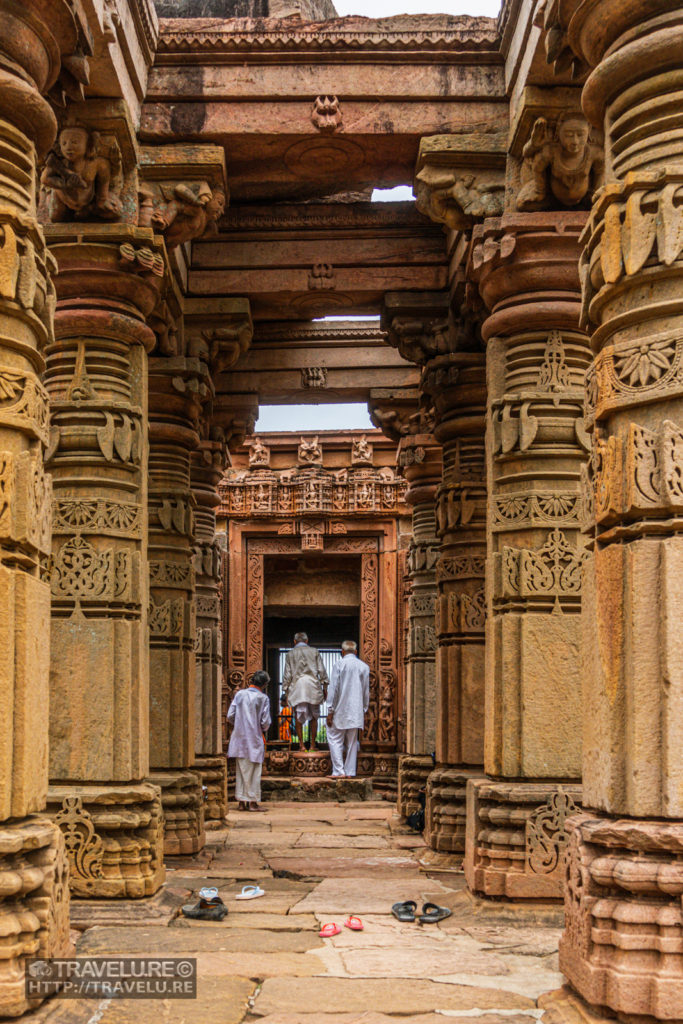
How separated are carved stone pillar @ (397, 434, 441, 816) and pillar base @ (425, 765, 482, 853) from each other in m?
2.79

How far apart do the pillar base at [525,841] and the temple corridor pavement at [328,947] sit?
112mm

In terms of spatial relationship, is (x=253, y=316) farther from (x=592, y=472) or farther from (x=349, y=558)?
(x=349, y=558)

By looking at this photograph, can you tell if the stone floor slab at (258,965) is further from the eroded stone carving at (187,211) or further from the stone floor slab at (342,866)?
the eroded stone carving at (187,211)

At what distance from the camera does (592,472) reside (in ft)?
14.5

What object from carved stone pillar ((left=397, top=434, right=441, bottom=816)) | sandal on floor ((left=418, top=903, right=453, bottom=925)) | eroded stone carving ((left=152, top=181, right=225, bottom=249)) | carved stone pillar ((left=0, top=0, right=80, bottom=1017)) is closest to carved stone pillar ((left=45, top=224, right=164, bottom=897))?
eroded stone carving ((left=152, top=181, right=225, bottom=249))

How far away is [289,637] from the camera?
2094 centimetres

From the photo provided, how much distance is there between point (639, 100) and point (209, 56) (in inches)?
155

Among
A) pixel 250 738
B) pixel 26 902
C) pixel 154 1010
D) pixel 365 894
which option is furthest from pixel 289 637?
pixel 26 902

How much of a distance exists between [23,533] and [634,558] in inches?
85.4

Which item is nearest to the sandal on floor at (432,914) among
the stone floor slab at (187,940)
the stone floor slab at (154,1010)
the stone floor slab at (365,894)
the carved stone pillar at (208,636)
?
the stone floor slab at (365,894)

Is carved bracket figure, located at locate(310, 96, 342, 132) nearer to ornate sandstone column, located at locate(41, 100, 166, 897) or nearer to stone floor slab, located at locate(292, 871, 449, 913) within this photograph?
ornate sandstone column, located at locate(41, 100, 166, 897)

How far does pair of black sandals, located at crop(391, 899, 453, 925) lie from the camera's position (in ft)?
20.5

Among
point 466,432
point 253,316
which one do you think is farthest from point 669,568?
point 253,316

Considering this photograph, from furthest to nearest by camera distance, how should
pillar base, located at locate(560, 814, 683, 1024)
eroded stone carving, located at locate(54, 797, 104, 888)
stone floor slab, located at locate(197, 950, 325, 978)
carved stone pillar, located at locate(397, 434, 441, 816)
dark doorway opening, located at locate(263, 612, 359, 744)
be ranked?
1. dark doorway opening, located at locate(263, 612, 359, 744)
2. carved stone pillar, located at locate(397, 434, 441, 816)
3. eroded stone carving, located at locate(54, 797, 104, 888)
4. stone floor slab, located at locate(197, 950, 325, 978)
5. pillar base, located at locate(560, 814, 683, 1024)
